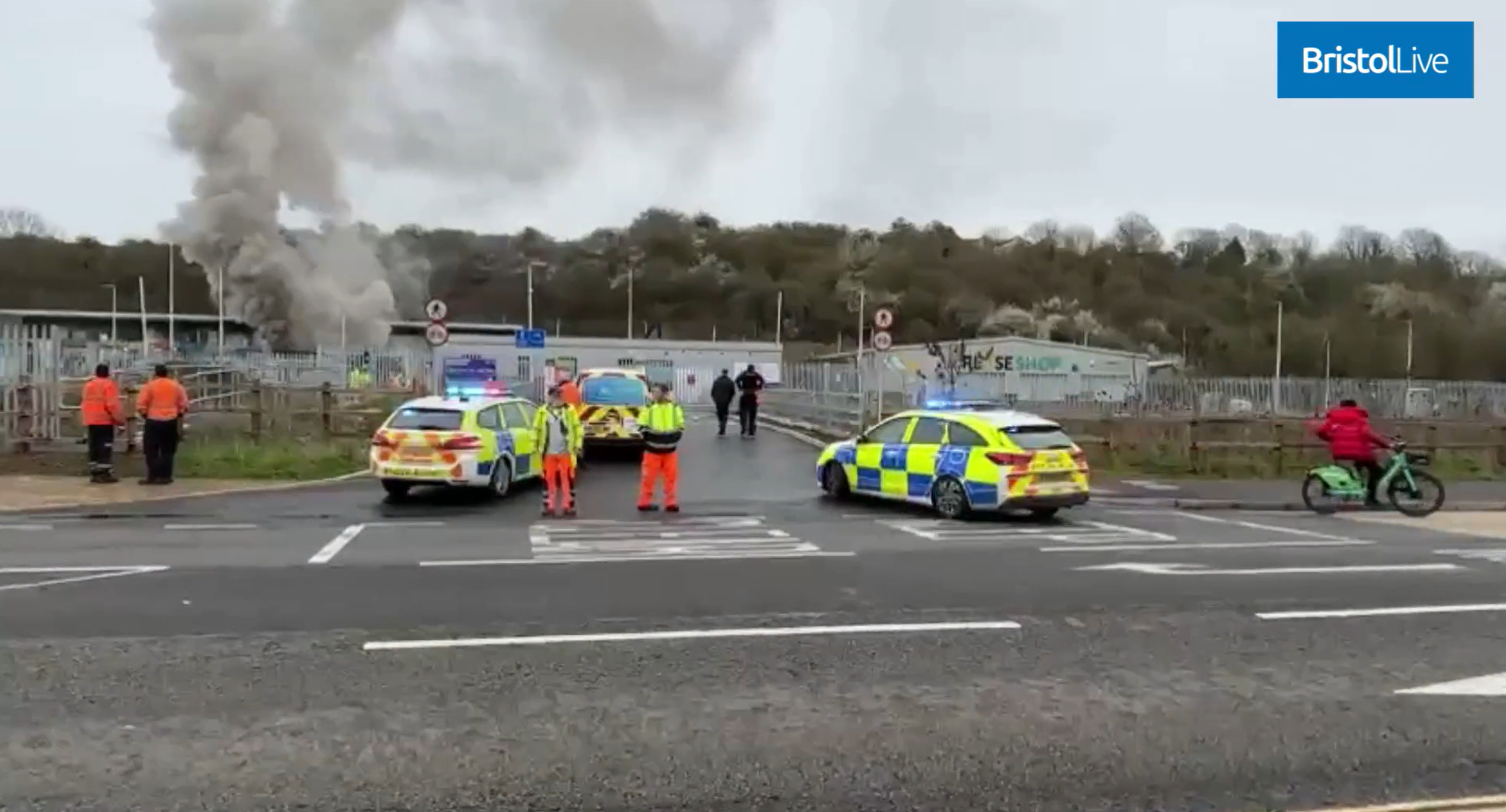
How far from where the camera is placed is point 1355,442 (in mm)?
17078

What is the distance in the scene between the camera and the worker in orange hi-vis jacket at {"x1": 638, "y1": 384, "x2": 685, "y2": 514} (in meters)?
14.7

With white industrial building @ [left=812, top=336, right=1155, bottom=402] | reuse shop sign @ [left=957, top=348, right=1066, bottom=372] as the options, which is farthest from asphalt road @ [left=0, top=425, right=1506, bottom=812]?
reuse shop sign @ [left=957, top=348, right=1066, bottom=372]

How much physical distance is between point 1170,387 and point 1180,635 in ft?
104

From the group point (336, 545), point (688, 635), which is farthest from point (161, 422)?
point (688, 635)

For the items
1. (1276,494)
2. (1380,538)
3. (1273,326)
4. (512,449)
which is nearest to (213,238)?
(512,449)

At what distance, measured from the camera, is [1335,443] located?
56.3 ft

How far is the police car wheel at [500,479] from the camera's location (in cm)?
1600

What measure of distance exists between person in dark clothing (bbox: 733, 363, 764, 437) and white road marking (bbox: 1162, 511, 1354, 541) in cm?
1063

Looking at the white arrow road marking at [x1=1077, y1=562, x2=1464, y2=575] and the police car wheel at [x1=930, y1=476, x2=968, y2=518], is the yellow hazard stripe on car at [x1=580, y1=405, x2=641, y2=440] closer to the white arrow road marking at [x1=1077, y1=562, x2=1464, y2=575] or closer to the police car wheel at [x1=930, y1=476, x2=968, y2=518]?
the police car wheel at [x1=930, y1=476, x2=968, y2=518]

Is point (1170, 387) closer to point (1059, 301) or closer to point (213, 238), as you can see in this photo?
point (213, 238)

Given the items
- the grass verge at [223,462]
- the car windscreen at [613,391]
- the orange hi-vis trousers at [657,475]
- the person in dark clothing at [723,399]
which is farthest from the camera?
the person in dark clothing at [723,399]

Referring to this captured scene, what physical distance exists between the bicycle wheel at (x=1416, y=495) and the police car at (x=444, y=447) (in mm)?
11286

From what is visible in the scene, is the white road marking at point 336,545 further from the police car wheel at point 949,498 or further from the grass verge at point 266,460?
the police car wheel at point 949,498

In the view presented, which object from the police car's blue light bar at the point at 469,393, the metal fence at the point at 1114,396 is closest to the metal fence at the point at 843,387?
the metal fence at the point at 1114,396
